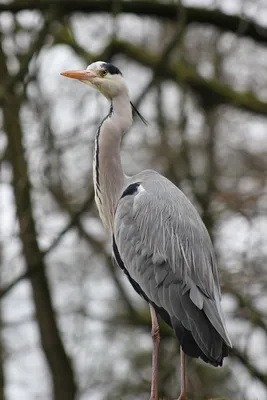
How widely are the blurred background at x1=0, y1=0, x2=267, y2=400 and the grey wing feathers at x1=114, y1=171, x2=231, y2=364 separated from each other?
1.45 meters

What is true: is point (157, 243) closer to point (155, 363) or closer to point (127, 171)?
point (155, 363)

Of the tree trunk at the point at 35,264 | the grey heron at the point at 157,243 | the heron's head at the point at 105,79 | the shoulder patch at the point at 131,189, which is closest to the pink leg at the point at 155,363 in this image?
the grey heron at the point at 157,243

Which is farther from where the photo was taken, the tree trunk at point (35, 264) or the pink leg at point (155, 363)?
the tree trunk at point (35, 264)

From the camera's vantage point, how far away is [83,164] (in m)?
8.84

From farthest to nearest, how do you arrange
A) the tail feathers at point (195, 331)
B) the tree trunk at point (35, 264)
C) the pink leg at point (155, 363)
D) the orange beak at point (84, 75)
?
the tree trunk at point (35, 264) < the orange beak at point (84, 75) < the pink leg at point (155, 363) < the tail feathers at point (195, 331)

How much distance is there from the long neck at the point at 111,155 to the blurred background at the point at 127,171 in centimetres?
102

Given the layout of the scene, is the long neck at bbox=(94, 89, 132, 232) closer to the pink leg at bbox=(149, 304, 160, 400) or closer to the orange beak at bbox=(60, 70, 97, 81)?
the orange beak at bbox=(60, 70, 97, 81)

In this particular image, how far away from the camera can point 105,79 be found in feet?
16.6

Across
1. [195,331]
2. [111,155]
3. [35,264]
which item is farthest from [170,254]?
[35,264]

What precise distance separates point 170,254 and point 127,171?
4.42 metres

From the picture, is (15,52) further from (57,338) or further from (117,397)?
(117,397)

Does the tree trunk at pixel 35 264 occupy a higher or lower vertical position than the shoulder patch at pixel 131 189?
lower

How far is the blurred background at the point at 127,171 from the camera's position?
692 cm

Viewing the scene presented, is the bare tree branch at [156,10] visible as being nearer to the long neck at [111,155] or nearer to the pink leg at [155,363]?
the long neck at [111,155]
